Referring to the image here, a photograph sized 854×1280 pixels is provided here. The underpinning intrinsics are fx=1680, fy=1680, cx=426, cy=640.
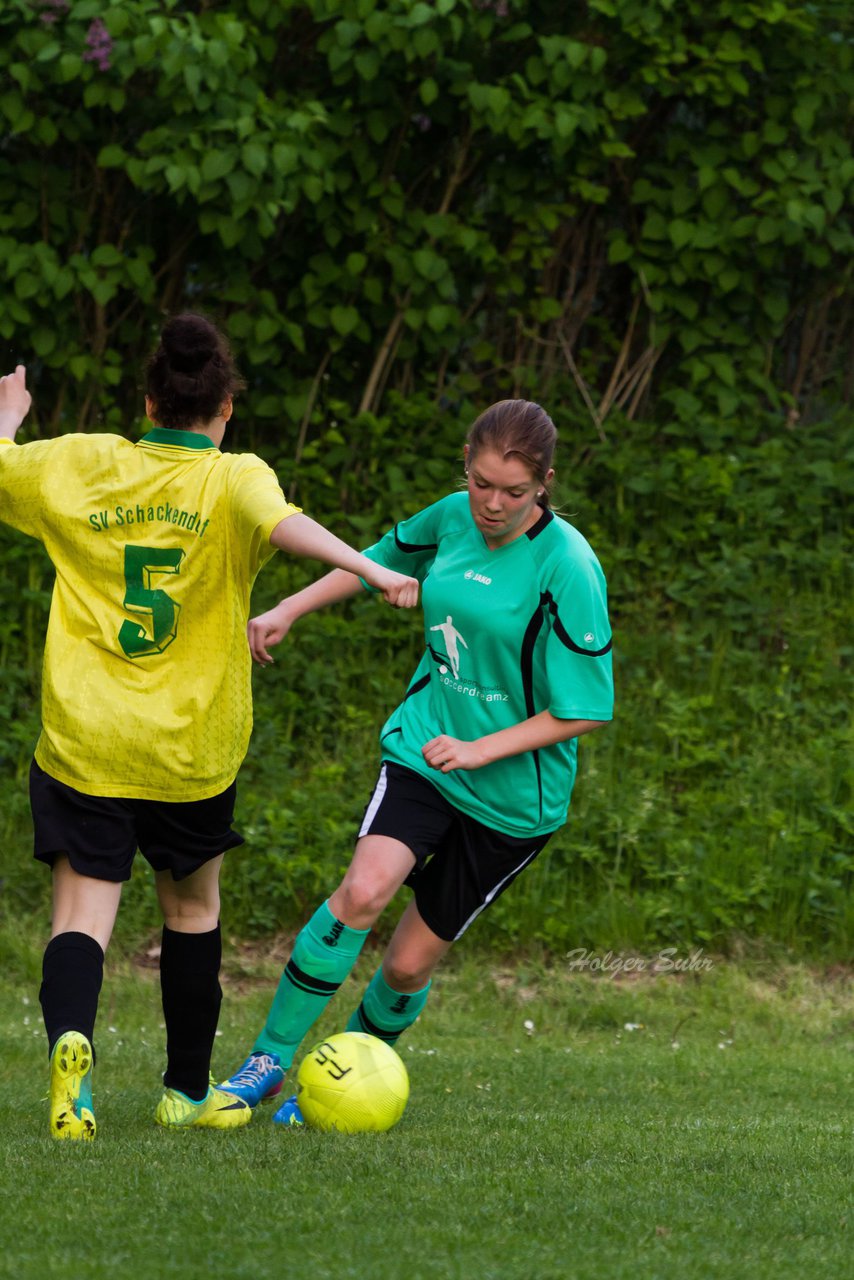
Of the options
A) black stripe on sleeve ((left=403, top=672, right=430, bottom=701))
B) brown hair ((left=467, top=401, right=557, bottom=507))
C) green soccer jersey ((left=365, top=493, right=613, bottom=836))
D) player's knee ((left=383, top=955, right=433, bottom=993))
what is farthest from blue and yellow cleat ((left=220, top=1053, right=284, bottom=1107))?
brown hair ((left=467, top=401, right=557, bottom=507))

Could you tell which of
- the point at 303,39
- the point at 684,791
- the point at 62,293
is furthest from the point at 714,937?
the point at 303,39

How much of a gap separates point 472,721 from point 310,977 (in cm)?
79

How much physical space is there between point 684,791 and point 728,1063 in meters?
2.01

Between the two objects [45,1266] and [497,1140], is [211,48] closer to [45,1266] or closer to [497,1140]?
[497,1140]

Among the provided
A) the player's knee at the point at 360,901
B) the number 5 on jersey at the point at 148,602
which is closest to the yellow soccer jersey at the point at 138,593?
the number 5 on jersey at the point at 148,602

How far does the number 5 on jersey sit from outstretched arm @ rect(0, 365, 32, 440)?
0.47m

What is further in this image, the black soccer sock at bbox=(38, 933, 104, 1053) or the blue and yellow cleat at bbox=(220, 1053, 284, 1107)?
the blue and yellow cleat at bbox=(220, 1053, 284, 1107)

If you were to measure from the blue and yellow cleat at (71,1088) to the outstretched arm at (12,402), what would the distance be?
144 cm

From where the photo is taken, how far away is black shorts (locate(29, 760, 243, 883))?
3902mm

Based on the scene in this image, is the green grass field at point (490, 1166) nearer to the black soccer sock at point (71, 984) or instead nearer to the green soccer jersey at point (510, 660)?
the black soccer sock at point (71, 984)

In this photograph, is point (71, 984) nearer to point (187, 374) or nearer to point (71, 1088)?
point (71, 1088)

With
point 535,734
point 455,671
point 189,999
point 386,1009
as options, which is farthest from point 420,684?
point 189,999

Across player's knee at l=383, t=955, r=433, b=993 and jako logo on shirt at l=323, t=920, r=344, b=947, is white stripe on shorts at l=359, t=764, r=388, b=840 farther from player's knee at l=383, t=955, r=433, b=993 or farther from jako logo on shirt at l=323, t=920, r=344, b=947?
player's knee at l=383, t=955, r=433, b=993

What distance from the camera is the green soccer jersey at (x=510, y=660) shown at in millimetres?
4195
